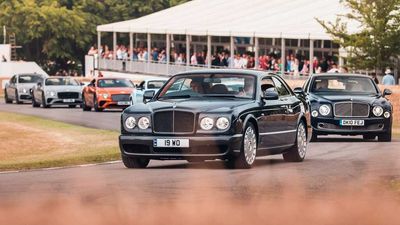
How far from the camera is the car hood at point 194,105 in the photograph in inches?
775

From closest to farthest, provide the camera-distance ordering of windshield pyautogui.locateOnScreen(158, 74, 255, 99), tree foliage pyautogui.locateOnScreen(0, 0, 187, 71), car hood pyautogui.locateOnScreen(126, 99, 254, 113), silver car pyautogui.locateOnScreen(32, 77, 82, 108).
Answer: car hood pyautogui.locateOnScreen(126, 99, 254, 113)
windshield pyautogui.locateOnScreen(158, 74, 255, 99)
silver car pyautogui.locateOnScreen(32, 77, 82, 108)
tree foliage pyautogui.locateOnScreen(0, 0, 187, 71)

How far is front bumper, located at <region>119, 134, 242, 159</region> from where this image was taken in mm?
19453

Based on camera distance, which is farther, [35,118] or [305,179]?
[35,118]

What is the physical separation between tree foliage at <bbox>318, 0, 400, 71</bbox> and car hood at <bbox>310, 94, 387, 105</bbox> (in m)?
21.3

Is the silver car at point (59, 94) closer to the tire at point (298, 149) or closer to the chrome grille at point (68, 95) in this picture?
the chrome grille at point (68, 95)

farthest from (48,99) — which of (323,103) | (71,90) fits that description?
(323,103)

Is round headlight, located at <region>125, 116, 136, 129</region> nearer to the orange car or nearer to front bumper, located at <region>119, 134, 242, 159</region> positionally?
front bumper, located at <region>119, 134, 242, 159</region>

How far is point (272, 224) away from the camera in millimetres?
10570

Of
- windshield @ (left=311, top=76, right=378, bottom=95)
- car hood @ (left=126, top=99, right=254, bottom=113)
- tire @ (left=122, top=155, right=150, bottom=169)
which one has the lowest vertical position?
tire @ (left=122, top=155, right=150, bottom=169)

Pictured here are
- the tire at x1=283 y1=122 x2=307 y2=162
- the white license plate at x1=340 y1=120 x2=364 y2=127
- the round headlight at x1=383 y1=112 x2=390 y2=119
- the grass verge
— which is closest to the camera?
the tire at x1=283 y1=122 x2=307 y2=162

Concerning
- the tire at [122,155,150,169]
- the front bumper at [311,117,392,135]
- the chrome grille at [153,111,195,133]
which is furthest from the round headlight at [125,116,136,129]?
the front bumper at [311,117,392,135]

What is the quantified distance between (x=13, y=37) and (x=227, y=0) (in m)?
17.0

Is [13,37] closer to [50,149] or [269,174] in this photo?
[50,149]

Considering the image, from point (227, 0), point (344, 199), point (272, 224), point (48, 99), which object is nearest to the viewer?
point (272, 224)
